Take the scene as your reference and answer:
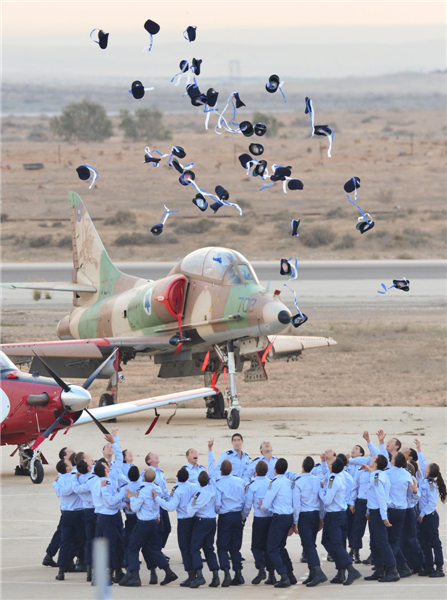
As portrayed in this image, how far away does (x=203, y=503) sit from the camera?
493 inches

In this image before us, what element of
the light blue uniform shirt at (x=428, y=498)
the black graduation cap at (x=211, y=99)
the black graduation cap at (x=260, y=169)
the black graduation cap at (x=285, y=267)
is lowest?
the light blue uniform shirt at (x=428, y=498)

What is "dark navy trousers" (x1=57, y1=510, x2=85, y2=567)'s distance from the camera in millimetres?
12828

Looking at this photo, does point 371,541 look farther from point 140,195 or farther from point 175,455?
point 140,195

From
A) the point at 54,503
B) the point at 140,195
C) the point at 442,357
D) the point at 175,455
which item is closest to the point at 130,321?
the point at 175,455

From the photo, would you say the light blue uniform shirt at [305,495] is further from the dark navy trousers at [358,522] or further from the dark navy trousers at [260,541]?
the dark navy trousers at [358,522]

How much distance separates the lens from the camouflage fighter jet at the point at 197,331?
2203 cm

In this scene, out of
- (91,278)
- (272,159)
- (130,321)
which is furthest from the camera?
(272,159)

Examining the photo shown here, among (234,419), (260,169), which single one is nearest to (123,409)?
(234,419)

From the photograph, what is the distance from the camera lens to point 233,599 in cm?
1160

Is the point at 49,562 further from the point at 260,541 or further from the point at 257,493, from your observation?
the point at 257,493

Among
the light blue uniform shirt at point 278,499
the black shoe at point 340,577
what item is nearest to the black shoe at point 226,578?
the light blue uniform shirt at point 278,499

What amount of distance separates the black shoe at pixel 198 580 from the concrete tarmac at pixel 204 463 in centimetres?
14

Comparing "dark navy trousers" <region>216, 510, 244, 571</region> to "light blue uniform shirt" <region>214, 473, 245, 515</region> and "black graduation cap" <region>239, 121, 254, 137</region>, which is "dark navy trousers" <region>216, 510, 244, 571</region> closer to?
"light blue uniform shirt" <region>214, 473, 245, 515</region>

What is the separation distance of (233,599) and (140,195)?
63832 millimetres
